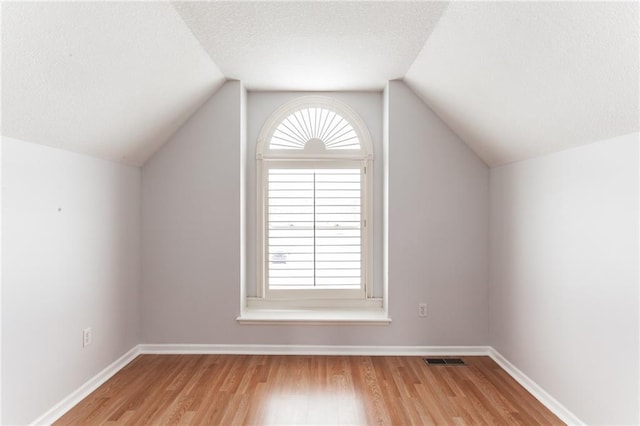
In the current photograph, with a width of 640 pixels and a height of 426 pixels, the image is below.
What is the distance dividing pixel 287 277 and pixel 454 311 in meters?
1.52

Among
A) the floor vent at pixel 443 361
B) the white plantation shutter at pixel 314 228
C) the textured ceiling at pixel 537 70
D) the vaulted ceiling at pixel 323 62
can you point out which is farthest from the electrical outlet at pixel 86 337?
the textured ceiling at pixel 537 70

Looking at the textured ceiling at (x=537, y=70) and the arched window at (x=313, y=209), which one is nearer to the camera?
the textured ceiling at (x=537, y=70)

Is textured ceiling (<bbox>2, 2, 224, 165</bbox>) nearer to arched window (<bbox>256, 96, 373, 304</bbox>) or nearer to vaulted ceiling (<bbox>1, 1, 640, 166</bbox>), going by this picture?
vaulted ceiling (<bbox>1, 1, 640, 166</bbox>)

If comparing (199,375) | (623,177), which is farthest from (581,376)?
(199,375)

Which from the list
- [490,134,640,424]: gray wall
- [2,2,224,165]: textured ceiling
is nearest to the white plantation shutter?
[2,2,224,165]: textured ceiling

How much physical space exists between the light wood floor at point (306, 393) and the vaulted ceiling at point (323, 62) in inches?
65.8

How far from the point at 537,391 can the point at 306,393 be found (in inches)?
61.6

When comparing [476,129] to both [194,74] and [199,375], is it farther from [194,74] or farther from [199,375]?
[199,375]

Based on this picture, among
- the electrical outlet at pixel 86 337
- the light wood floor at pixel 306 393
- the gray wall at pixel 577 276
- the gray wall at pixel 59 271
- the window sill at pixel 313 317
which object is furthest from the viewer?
the window sill at pixel 313 317

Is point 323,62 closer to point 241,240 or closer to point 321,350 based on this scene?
point 241,240

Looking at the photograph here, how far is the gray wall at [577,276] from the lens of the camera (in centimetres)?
205

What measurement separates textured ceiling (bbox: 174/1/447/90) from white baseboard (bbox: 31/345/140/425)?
97.2 inches

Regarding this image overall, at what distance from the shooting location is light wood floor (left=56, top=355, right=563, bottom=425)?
249cm

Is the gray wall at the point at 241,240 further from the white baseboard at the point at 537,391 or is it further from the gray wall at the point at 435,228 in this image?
the white baseboard at the point at 537,391
